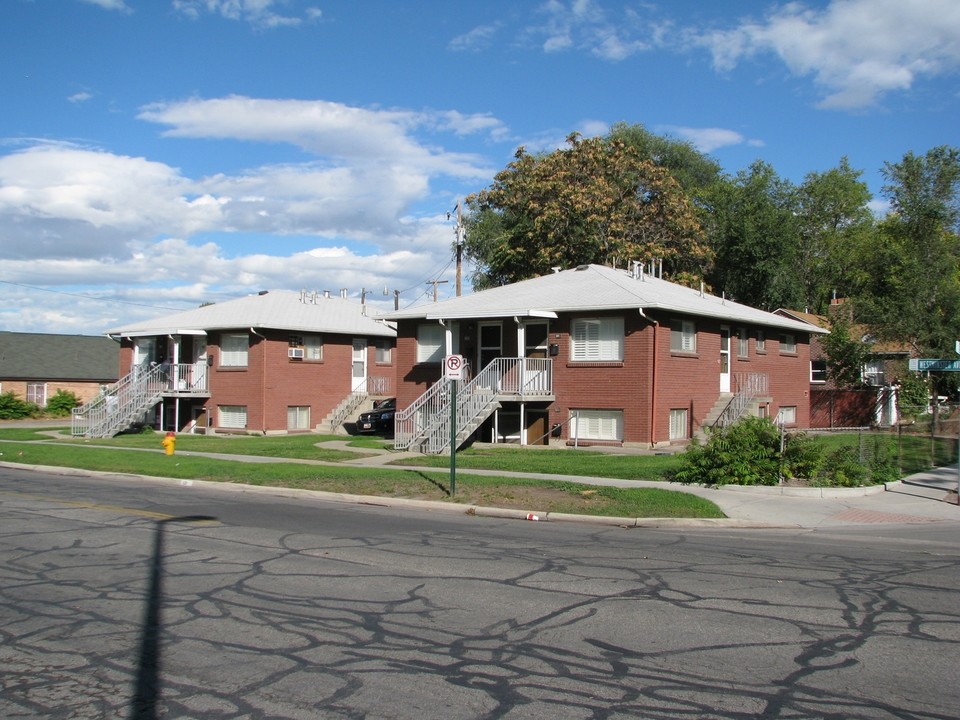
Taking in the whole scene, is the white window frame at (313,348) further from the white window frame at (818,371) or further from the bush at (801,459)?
the white window frame at (818,371)

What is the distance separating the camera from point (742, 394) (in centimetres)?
2892

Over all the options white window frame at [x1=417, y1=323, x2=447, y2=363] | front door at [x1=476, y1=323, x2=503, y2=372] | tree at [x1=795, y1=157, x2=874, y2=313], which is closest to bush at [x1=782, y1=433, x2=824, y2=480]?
front door at [x1=476, y1=323, x2=503, y2=372]

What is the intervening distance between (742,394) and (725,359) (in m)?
2.22

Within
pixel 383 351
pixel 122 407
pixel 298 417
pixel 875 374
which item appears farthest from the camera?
pixel 875 374

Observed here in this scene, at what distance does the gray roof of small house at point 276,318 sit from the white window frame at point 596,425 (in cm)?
1058

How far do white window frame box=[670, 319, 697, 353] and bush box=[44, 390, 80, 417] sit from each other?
40579mm

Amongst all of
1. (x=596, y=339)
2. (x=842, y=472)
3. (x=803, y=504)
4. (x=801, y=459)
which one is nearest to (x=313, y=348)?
(x=596, y=339)

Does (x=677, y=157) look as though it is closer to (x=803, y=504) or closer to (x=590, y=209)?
(x=590, y=209)

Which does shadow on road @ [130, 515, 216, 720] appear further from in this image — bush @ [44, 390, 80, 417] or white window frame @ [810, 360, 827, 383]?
bush @ [44, 390, 80, 417]

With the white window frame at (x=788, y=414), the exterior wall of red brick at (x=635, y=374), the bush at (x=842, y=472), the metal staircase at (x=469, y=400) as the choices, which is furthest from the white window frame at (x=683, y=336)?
the bush at (x=842, y=472)

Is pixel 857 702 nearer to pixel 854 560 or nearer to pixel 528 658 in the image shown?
pixel 528 658

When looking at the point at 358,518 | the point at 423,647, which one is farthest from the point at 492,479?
the point at 423,647

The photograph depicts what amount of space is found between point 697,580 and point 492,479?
9013mm

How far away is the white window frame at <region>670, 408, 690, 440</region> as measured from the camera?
27453 millimetres
